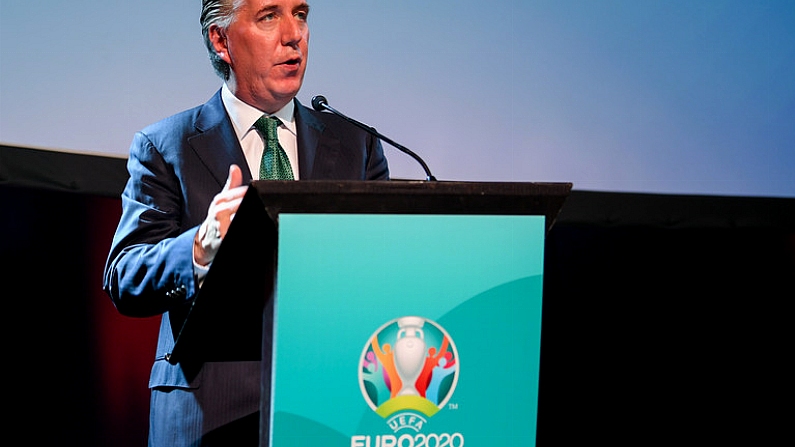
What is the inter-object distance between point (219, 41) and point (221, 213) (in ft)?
2.50

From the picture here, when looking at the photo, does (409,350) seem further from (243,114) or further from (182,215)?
(243,114)

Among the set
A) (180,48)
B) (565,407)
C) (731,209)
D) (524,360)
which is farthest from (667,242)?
(524,360)

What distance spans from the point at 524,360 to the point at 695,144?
212cm

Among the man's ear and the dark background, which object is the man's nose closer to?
the man's ear

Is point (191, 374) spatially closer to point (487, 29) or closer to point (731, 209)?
point (487, 29)

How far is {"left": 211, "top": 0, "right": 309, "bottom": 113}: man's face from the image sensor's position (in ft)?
5.57

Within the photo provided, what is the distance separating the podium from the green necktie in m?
0.56

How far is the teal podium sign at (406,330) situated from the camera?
3.37 ft

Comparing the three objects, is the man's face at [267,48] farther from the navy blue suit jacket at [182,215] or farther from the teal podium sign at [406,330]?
the teal podium sign at [406,330]

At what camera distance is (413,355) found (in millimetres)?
1052

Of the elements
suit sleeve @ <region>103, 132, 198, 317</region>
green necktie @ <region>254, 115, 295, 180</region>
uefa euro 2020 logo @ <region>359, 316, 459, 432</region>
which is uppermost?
green necktie @ <region>254, 115, 295, 180</region>

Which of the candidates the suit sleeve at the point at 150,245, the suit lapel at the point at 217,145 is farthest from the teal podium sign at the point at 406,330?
the suit lapel at the point at 217,145

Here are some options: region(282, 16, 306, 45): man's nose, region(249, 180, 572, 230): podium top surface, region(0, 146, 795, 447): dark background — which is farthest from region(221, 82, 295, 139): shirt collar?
region(0, 146, 795, 447): dark background

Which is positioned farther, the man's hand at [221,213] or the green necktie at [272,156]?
the green necktie at [272,156]
